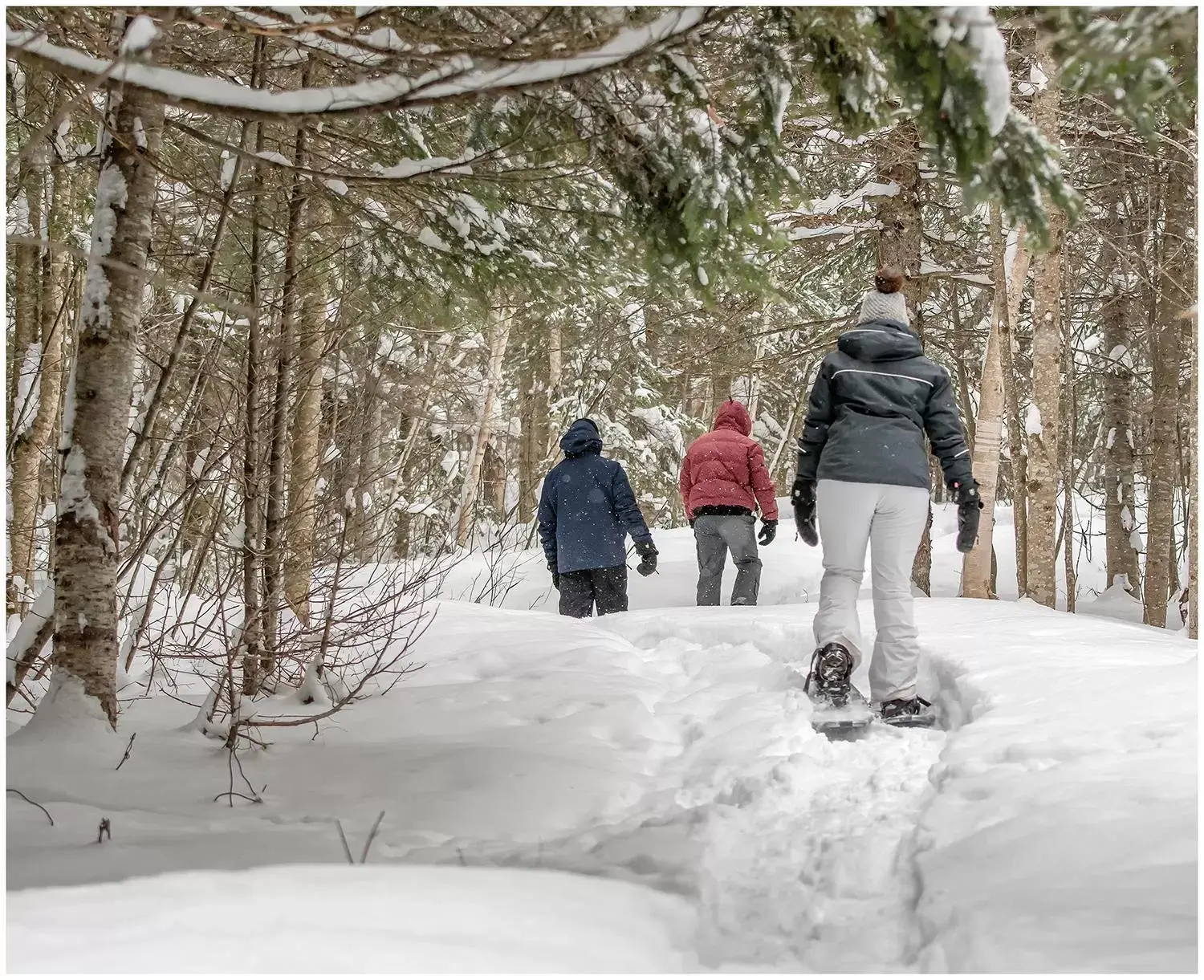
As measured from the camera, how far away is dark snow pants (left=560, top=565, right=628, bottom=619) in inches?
307

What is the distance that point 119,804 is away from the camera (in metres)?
3.16

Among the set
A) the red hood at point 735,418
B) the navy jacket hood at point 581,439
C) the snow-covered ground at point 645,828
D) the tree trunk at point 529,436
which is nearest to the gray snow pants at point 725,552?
the red hood at point 735,418

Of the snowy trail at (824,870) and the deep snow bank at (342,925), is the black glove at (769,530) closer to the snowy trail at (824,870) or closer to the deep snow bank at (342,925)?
the snowy trail at (824,870)

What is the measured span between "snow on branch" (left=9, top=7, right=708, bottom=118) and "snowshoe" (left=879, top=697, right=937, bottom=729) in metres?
3.17

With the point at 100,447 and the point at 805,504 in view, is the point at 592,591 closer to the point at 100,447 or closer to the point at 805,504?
the point at 805,504

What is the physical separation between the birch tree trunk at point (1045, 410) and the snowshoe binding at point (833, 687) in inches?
150

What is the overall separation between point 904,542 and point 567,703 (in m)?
1.95

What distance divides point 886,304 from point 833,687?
206cm

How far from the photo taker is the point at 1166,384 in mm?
9008

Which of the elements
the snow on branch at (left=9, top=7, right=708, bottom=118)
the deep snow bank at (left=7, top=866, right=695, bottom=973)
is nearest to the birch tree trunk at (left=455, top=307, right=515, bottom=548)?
the snow on branch at (left=9, top=7, right=708, bottom=118)

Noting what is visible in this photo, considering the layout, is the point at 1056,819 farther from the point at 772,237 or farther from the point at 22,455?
the point at 22,455

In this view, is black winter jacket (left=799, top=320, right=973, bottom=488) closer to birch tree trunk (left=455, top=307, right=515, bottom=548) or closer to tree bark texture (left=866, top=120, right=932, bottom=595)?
tree bark texture (left=866, top=120, right=932, bottom=595)

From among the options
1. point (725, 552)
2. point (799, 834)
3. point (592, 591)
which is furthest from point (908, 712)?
point (725, 552)

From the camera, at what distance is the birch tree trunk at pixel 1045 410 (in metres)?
7.12
